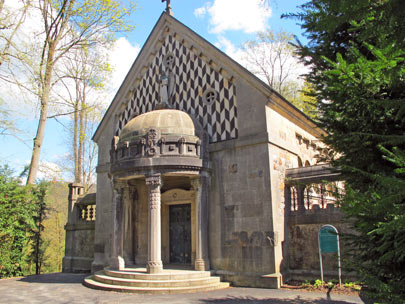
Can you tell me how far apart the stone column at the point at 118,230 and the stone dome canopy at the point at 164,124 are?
6.90ft

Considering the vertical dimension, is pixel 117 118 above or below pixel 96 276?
above

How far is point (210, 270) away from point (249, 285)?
1.51 meters

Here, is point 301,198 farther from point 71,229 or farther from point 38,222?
point 38,222

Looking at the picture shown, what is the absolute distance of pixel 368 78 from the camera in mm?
4809

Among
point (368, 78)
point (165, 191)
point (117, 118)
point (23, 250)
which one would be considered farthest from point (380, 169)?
point (23, 250)

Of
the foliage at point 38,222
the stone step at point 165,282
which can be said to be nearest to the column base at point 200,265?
the stone step at point 165,282

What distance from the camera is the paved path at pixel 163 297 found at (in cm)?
971

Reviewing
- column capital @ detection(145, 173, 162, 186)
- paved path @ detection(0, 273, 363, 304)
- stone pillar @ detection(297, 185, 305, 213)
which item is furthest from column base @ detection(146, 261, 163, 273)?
stone pillar @ detection(297, 185, 305, 213)

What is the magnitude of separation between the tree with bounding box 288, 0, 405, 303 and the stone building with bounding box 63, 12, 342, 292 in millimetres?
5893

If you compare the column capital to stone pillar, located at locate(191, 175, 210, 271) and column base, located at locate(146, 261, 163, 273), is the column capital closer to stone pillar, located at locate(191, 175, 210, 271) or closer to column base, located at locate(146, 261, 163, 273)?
stone pillar, located at locate(191, 175, 210, 271)

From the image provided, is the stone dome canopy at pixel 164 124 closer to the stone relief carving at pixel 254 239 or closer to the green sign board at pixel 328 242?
the stone relief carving at pixel 254 239

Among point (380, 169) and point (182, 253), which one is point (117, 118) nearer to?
point (182, 253)

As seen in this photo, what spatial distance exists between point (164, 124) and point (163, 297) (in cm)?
616

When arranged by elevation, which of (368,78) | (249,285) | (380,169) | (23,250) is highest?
(368,78)
